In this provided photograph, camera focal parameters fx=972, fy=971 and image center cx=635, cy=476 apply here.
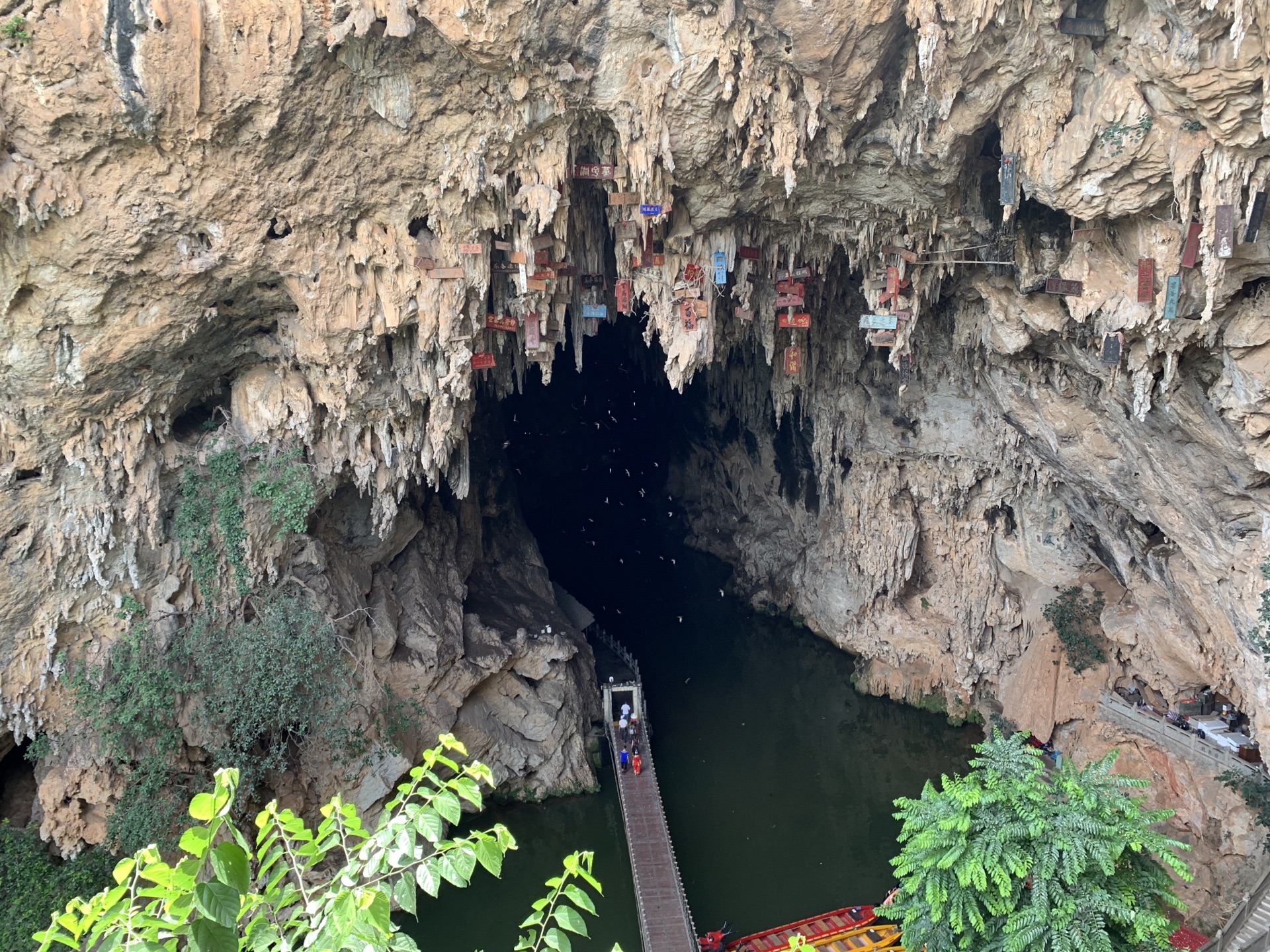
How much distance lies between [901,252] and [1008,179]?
3.11 meters

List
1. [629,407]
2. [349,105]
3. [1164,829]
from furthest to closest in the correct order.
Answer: [629,407] → [1164,829] → [349,105]

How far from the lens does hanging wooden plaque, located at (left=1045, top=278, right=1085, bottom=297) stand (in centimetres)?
1274

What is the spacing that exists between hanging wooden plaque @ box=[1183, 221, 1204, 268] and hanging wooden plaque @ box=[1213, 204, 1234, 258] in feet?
1.65

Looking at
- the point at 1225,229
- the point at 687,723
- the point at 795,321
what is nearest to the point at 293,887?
the point at 1225,229

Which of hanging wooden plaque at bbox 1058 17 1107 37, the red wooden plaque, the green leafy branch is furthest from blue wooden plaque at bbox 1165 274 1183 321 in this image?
the green leafy branch

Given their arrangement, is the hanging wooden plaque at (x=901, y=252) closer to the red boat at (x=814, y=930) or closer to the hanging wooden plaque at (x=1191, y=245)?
the hanging wooden plaque at (x=1191, y=245)

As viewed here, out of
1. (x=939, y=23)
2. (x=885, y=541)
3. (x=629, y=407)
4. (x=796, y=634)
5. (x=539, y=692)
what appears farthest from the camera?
(x=629, y=407)

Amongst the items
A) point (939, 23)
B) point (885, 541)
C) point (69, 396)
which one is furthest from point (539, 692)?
point (939, 23)

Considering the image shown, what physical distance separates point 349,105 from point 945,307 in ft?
35.5

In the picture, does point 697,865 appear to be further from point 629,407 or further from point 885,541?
point 629,407

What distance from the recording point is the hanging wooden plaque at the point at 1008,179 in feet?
38.9

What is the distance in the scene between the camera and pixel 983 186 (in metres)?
13.9

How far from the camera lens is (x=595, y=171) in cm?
1334

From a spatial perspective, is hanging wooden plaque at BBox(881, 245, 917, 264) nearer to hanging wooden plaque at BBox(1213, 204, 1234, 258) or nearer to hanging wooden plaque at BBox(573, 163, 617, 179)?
hanging wooden plaque at BBox(573, 163, 617, 179)
